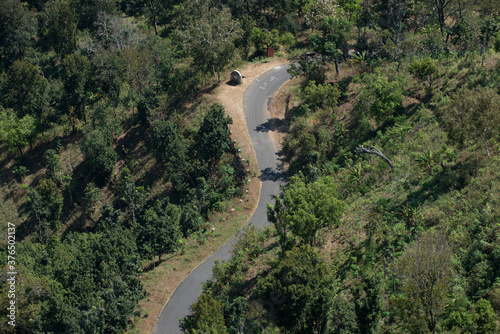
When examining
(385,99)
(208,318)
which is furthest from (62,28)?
(208,318)

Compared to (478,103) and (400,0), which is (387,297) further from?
(400,0)

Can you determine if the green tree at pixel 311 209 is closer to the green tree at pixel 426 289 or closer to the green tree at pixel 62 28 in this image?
the green tree at pixel 426 289

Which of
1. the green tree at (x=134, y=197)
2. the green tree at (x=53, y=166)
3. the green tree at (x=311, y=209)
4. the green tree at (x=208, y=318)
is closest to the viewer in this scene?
the green tree at (x=208, y=318)

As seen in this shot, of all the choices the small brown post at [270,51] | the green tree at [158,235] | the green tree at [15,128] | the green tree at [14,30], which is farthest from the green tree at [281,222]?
the green tree at [14,30]

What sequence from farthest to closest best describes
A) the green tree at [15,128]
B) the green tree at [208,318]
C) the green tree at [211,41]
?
1. the green tree at [15,128]
2. the green tree at [211,41]
3. the green tree at [208,318]

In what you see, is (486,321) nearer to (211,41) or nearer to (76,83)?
(211,41)

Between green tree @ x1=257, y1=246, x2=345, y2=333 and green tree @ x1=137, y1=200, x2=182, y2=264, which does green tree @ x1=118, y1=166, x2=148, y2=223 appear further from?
green tree @ x1=257, y1=246, x2=345, y2=333

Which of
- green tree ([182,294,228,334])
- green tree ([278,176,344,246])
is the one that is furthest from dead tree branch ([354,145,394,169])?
green tree ([182,294,228,334])
